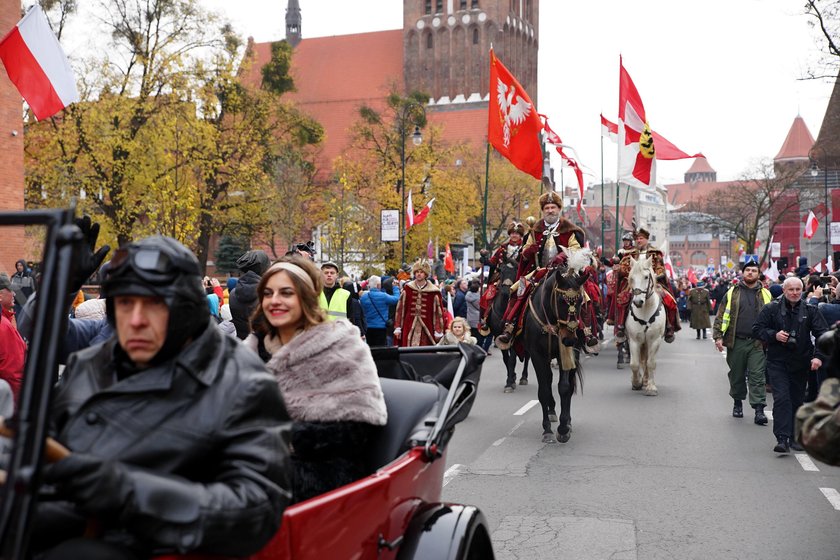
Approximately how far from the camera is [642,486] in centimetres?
809

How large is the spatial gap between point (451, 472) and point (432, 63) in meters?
74.5

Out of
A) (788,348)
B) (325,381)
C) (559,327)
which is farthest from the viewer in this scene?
(559,327)

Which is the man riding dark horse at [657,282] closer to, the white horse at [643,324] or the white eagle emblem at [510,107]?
the white horse at [643,324]

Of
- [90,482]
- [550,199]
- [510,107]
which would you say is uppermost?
[510,107]

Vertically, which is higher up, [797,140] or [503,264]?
[797,140]

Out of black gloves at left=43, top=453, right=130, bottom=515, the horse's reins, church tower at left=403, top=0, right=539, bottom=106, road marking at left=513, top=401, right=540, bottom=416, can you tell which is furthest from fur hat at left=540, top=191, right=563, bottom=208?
church tower at left=403, top=0, right=539, bottom=106

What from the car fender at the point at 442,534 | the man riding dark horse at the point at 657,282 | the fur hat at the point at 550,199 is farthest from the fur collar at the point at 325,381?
the man riding dark horse at the point at 657,282

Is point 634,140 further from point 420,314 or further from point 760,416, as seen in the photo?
point 760,416

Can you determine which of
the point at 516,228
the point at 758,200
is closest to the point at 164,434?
the point at 516,228

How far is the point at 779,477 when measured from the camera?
8617mm

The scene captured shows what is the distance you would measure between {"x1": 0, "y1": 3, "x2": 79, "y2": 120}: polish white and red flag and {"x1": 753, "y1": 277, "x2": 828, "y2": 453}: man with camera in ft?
29.3

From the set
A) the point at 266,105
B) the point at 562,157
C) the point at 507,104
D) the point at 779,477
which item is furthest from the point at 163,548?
the point at 266,105

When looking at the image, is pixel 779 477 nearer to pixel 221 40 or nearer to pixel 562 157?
pixel 562 157

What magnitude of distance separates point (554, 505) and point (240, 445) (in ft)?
17.6
